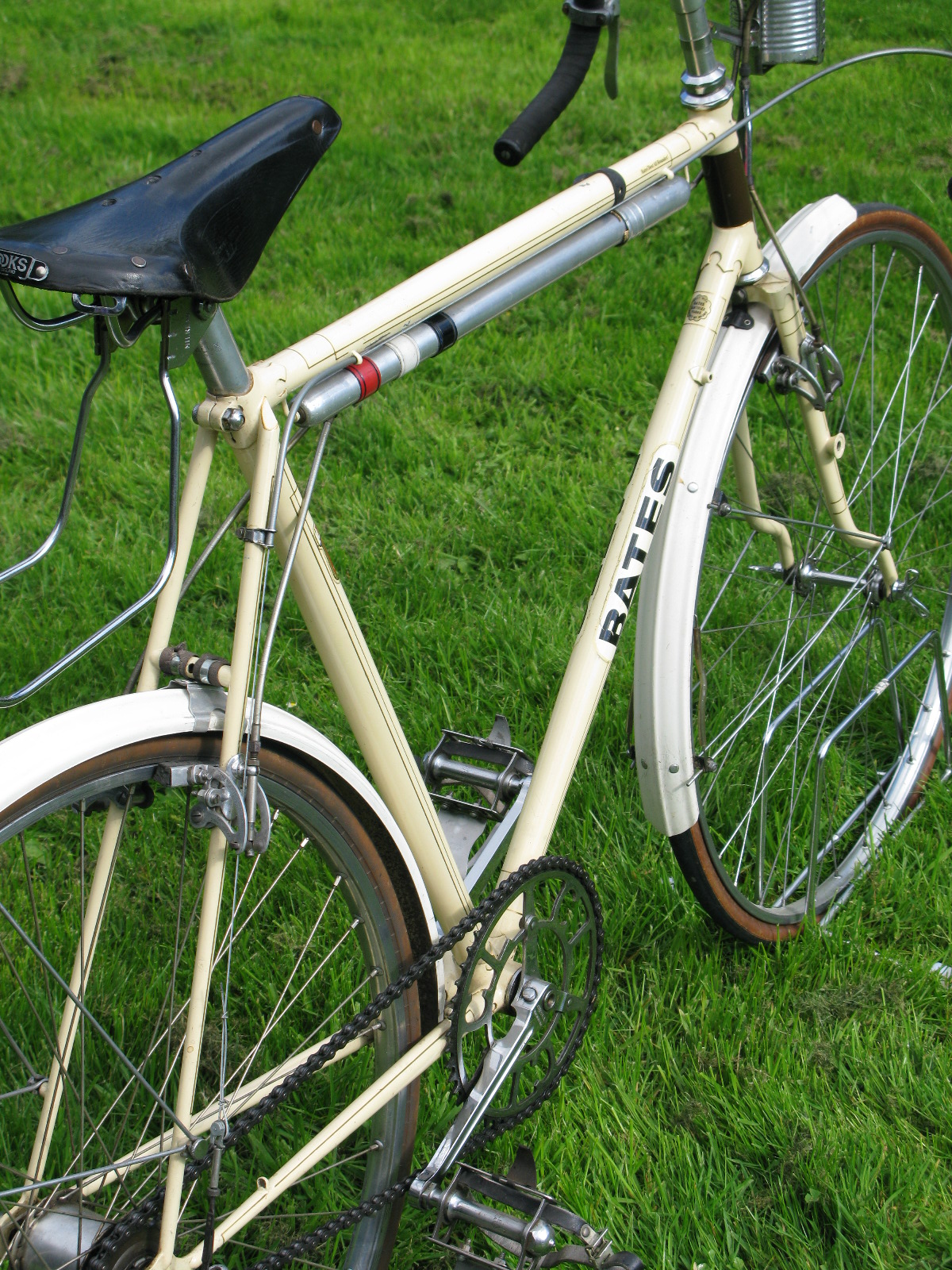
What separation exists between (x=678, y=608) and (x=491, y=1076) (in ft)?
2.46

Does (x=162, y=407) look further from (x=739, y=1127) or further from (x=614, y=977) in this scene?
(x=739, y=1127)

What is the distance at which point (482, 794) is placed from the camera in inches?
78.3

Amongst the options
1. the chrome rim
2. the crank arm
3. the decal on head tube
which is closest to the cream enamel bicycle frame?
the decal on head tube

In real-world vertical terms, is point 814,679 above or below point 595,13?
below

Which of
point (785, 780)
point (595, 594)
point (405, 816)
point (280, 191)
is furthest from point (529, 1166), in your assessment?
point (280, 191)

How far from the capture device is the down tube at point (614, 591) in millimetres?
1758

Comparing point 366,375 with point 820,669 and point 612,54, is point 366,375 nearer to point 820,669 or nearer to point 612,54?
point 612,54

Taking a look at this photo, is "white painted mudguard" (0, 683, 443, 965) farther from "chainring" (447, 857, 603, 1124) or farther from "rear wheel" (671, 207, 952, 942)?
"rear wheel" (671, 207, 952, 942)

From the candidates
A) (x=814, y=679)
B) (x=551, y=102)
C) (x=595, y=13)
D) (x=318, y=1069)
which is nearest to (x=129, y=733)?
(x=318, y=1069)

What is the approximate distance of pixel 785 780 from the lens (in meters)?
2.48

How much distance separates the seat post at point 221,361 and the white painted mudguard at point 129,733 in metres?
0.34

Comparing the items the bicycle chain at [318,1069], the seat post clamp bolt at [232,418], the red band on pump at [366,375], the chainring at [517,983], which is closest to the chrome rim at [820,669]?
the chainring at [517,983]

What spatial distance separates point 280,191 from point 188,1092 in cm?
99

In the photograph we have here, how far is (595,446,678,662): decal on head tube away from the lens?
1.78m
